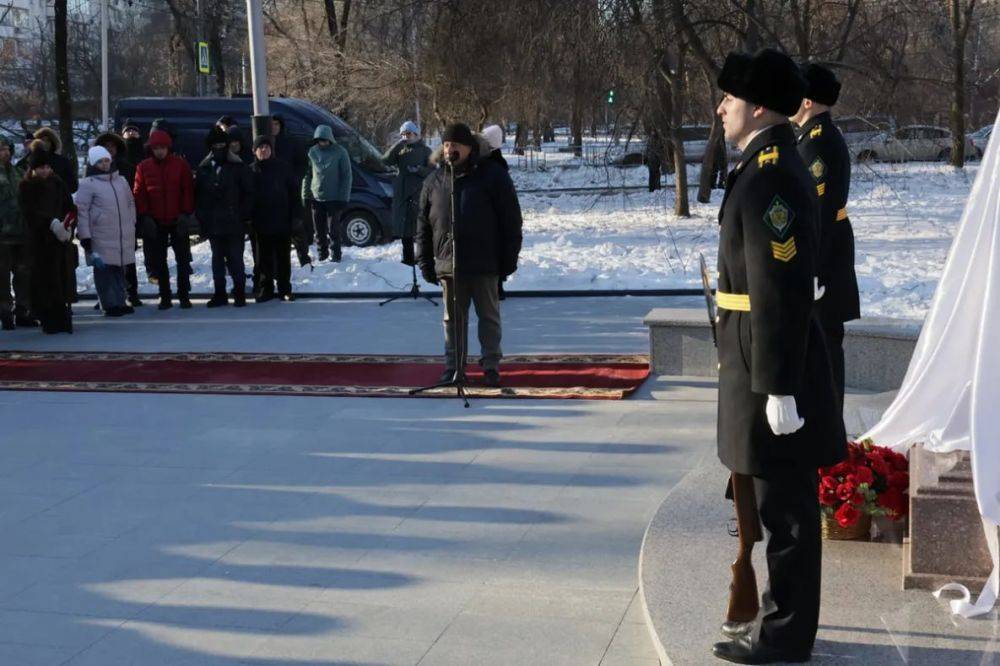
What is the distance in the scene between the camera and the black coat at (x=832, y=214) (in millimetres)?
5734

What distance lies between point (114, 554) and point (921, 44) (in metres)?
19.8

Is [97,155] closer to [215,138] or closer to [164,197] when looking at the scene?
[164,197]

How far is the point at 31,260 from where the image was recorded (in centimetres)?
1302

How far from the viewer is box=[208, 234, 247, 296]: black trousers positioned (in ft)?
47.3

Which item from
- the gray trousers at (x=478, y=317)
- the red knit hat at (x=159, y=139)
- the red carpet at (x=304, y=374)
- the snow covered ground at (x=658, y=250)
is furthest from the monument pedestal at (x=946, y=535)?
the red knit hat at (x=159, y=139)

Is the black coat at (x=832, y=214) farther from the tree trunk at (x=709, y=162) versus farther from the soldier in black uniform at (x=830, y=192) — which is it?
the tree trunk at (x=709, y=162)

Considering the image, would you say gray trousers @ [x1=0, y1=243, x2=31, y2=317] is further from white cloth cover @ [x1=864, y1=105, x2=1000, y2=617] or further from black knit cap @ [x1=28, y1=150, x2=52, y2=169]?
white cloth cover @ [x1=864, y1=105, x2=1000, y2=617]

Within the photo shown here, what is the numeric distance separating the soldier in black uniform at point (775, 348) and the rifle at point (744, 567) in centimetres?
11

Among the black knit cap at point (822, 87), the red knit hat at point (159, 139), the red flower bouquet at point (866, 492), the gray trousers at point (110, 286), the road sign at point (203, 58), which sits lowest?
the red flower bouquet at point (866, 492)

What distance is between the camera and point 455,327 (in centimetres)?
948

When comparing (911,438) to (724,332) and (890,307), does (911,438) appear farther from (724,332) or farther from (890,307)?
(890,307)

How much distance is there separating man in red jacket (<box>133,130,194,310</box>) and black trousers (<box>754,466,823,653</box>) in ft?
37.0

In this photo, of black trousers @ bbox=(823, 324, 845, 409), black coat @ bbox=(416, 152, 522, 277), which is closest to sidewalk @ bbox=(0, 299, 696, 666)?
black coat @ bbox=(416, 152, 522, 277)

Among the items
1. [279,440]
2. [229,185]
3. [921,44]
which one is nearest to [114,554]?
[279,440]
